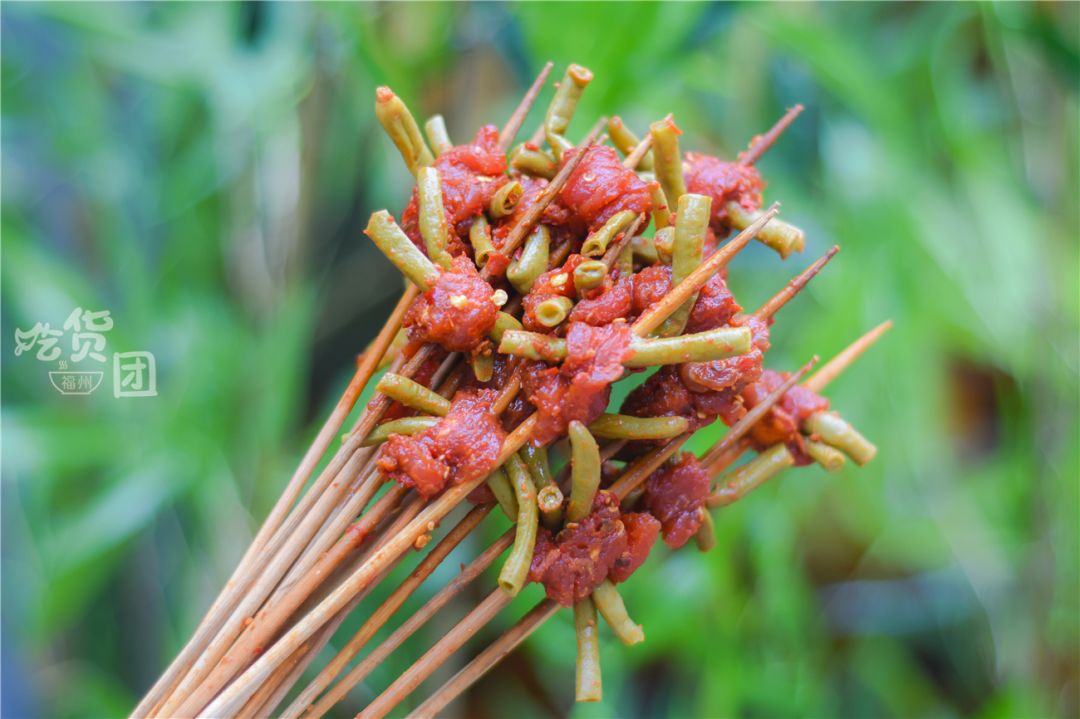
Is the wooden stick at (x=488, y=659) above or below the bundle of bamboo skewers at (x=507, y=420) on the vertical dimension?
below

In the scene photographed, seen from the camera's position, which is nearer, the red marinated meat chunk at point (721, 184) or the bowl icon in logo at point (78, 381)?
the red marinated meat chunk at point (721, 184)

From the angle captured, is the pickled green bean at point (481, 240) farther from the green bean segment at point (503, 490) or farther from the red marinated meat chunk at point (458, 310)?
the green bean segment at point (503, 490)

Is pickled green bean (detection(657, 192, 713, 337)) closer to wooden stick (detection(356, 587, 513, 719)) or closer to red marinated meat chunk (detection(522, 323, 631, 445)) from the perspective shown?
red marinated meat chunk (detection(522, 323, 631, 445))

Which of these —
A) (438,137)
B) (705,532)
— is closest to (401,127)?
(438,137)

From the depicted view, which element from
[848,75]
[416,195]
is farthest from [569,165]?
[848,75]

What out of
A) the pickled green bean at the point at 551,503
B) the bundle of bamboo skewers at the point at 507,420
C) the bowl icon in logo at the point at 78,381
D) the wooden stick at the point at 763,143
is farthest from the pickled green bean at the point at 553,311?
the bowl icon in logo at the point at 78,381

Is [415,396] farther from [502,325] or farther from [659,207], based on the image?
[659,207]

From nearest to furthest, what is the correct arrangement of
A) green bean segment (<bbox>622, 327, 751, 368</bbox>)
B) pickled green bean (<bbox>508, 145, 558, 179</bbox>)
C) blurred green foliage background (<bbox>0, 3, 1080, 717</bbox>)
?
1. green bean segment (<bbox>622, 327, 751, 368</bbox>)
2. pickled green bean (<bbox>508, 145, 558, 179</bbox>)
3. blurred green foliage background (<bbox>0, 3, 1080, 717</bbox>)

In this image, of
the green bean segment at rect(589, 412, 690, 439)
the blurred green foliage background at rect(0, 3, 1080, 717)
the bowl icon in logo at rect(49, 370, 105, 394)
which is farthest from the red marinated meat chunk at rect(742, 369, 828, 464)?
the bowl icon in logo at rect(49, 370, 105, 394)
